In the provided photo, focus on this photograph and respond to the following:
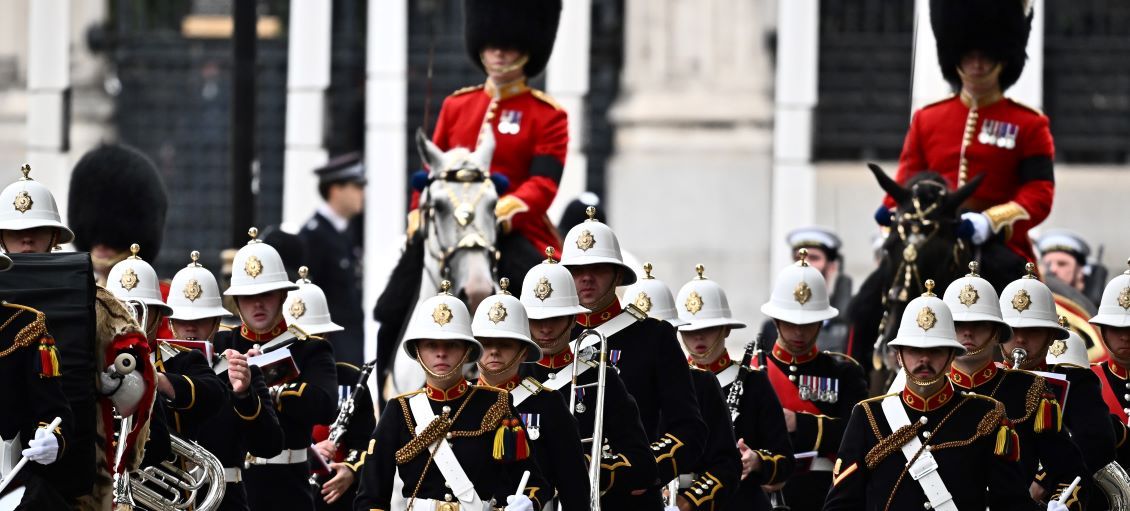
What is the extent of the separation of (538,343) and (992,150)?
4438mm

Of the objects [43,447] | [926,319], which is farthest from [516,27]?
[43,447]

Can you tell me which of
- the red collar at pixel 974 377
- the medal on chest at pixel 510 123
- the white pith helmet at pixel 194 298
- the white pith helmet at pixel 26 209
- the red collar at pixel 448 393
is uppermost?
the medal on chest at pixel 510 123

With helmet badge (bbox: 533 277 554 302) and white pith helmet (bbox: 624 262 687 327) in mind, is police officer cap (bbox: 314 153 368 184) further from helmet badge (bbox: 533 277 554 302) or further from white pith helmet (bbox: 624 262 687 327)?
helmet badge (bbox: 533 277 554 302)

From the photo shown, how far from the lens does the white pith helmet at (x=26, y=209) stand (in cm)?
925

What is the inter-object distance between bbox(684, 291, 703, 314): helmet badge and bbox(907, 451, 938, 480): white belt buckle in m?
2.02

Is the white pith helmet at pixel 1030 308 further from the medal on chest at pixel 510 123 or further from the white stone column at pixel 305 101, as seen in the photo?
the white stone column at pixel 305 101

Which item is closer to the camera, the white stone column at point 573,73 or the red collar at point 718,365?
the red collar at point 718,365

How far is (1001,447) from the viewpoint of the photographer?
29.7 feet

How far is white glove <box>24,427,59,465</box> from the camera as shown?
326 inches

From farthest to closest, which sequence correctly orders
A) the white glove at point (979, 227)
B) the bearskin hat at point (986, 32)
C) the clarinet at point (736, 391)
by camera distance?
the bearskin hat at point (986, 32) → the white glove at point (979, 227) → the clarinet at point (736, 391)

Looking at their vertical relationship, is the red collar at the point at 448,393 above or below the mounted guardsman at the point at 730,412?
above

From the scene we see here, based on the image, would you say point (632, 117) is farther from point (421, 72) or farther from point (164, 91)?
point (164, 91)

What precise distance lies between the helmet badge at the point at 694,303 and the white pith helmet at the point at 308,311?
161 cm

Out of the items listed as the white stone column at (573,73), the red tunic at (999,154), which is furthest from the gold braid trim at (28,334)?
the white stone column at (573,73)
